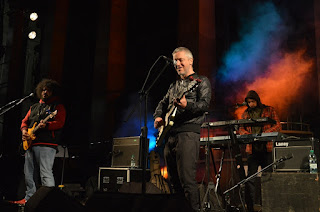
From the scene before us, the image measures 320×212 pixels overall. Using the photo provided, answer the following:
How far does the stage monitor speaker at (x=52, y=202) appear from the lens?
1.80 metres

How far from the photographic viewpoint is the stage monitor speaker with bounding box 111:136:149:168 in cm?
650

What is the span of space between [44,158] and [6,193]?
267 cm

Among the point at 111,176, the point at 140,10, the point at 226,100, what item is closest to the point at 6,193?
the point at 111,176

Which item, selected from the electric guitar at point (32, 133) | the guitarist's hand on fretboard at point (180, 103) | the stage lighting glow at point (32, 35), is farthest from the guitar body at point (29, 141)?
the stage lighting glow at point (32, 35)

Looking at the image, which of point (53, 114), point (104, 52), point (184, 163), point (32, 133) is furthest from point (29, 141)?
point (104, 52)

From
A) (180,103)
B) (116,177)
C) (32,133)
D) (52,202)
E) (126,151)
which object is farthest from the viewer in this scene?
(126,151)

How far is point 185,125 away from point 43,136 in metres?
2.29

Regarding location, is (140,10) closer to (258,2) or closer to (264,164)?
(258,2)

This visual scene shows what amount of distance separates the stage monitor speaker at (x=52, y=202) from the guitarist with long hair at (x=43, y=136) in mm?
2716

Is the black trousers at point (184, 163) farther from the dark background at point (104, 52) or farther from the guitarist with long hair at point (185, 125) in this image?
the dark background at point (104, 52)

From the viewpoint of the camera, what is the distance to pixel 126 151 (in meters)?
6.68

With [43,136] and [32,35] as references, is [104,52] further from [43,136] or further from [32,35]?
[43,136]

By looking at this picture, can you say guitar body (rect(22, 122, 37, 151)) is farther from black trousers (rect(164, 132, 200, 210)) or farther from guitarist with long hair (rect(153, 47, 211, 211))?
black trousers (rect(164, 132, 200, 210))

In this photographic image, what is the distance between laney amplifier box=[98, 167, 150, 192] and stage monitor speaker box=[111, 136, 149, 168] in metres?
0.25
